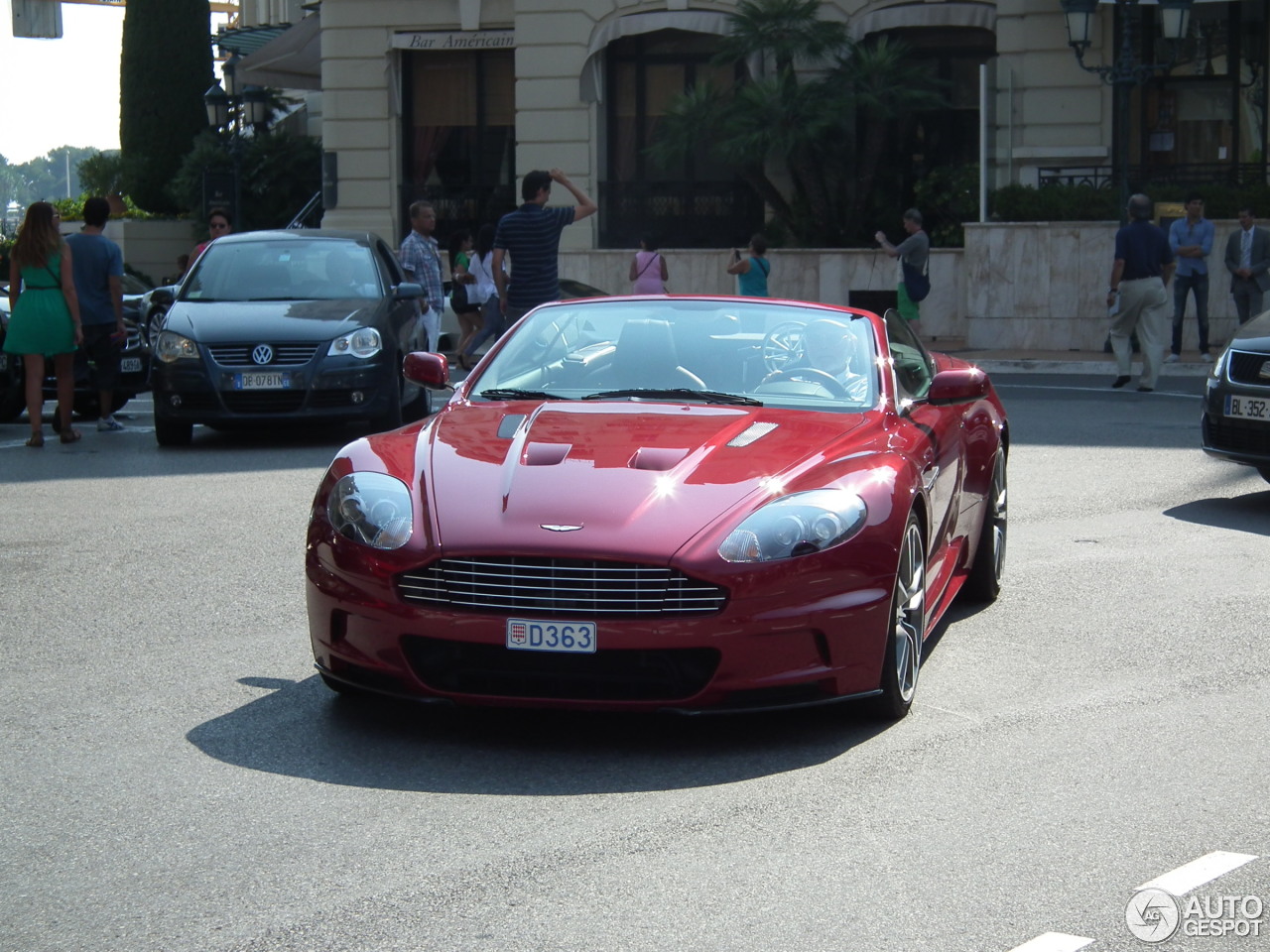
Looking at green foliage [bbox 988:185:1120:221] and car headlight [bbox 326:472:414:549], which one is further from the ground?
green foliage [bbox 988:185:1120:221]

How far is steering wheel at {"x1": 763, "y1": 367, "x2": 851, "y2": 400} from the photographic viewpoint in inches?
260

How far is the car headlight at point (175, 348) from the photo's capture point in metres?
13.5

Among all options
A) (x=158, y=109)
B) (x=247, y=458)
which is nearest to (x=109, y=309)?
(x=247, y=458)

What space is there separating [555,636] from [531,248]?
30.4 feet

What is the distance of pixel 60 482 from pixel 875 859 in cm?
857

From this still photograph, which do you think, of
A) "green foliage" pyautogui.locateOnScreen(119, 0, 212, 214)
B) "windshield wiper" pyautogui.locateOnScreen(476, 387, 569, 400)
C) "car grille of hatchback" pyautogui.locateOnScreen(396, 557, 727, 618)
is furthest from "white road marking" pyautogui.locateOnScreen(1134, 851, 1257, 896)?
"green foliage" pyautogui.locateOnScreen(119, 0, 212, 214)

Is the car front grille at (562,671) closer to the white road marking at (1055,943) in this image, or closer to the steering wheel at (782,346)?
the white road marking at (1055,943)

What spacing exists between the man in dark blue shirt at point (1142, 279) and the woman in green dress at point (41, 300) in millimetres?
9745

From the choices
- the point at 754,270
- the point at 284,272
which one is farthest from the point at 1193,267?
the point at 284,272

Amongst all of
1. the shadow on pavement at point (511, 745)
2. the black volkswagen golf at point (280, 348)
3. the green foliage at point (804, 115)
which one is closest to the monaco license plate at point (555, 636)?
the shadow on pavement at point (511, 745)

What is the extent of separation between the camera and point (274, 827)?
15.1 ft

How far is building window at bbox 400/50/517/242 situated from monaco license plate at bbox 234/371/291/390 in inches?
713

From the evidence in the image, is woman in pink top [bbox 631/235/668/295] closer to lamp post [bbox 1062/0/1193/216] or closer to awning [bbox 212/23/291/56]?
lamp post [bbox 1062/0/1193/216]

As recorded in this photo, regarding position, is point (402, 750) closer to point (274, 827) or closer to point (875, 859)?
point (274, 827)
